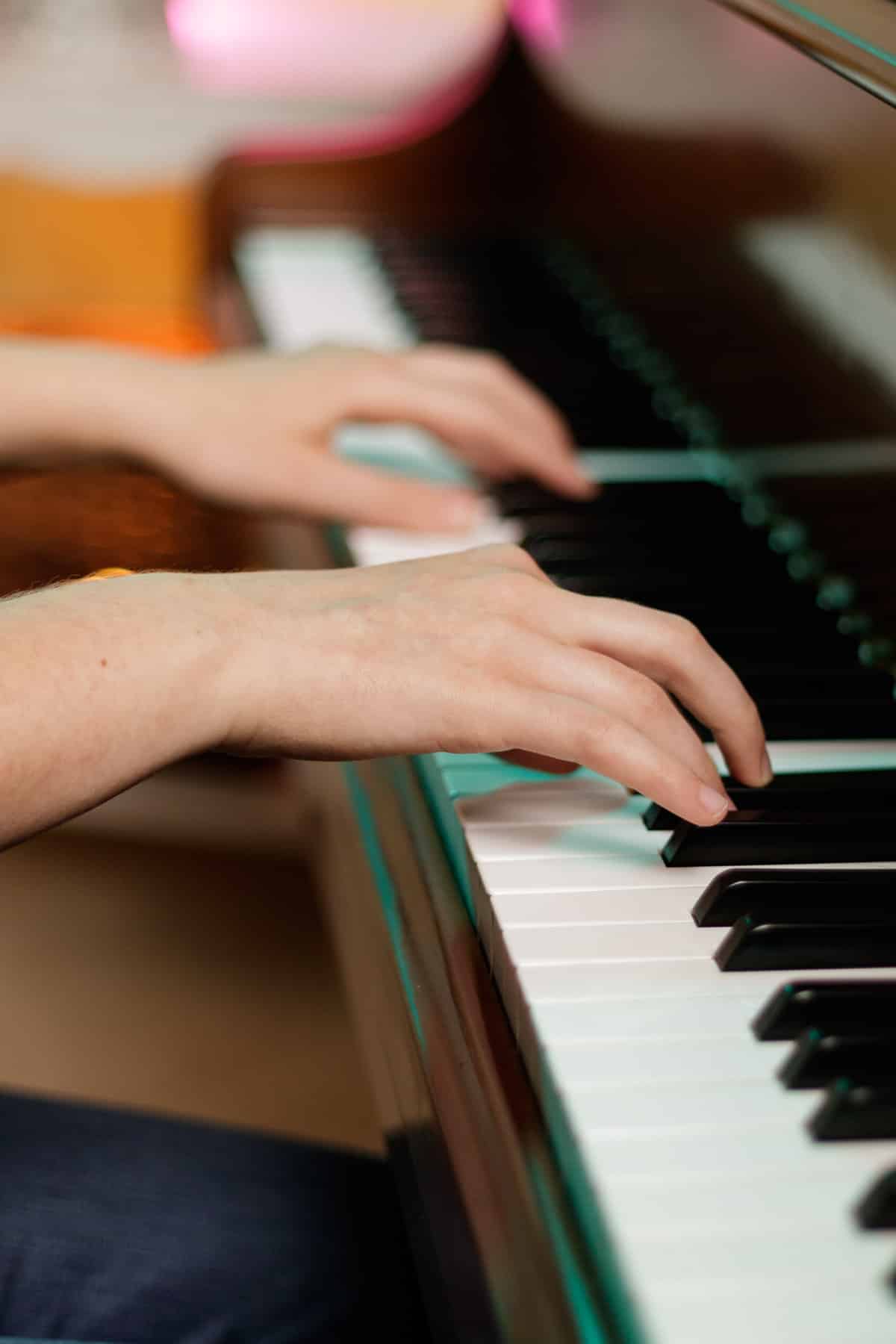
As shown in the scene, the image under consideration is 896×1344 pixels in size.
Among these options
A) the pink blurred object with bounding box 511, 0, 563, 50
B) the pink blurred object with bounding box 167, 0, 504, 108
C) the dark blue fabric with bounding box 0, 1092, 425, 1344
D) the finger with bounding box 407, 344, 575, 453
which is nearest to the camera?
the dark blue fabric with bounding box 0, 1092, 425, 1344

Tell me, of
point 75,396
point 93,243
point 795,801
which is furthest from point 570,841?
point 93,243

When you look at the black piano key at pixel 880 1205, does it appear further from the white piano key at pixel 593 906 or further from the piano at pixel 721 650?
the white piano key at pixel 593 906

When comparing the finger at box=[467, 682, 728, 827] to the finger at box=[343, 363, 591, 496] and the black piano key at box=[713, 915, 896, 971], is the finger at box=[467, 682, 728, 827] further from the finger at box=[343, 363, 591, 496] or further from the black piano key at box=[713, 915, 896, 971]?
the finger at box=[343, 363, 591, 496]

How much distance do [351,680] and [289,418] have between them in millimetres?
496

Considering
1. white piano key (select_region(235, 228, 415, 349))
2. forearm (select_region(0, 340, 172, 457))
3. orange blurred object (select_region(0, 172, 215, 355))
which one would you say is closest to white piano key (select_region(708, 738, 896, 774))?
forearm (select_region(0, 340, 172, 457))

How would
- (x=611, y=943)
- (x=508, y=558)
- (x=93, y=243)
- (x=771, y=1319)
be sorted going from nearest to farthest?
(x=771, y=1319) < (x=611, y=943) < (x=508, y=558) < (x=93, y=243)

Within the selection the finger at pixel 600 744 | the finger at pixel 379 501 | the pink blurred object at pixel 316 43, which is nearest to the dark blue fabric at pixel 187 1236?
the finger at pixel 600 744

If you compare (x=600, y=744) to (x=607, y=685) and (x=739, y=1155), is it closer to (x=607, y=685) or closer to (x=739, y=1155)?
(x=607, y=685)

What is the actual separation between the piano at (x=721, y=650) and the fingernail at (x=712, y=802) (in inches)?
1.2

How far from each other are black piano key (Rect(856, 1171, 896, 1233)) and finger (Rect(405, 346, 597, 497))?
75 centimetres

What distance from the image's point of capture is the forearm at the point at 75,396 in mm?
1235

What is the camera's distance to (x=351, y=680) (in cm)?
77

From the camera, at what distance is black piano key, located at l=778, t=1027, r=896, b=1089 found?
2.06 ft

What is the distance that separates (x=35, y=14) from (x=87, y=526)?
6.83 feet
